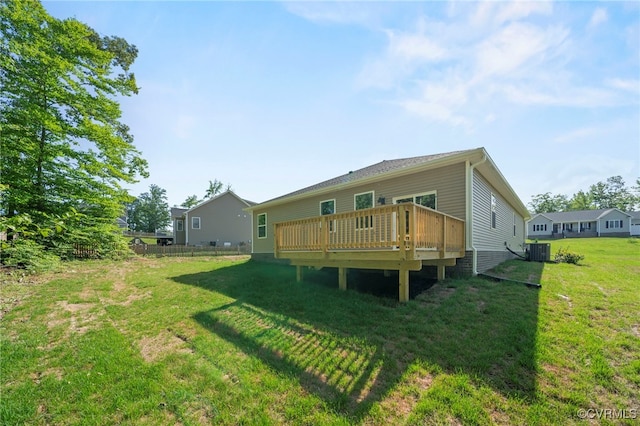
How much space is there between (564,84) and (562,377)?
8347 millimetres

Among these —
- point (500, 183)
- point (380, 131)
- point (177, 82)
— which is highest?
point (177, 82)

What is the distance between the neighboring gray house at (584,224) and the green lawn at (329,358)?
36.7m

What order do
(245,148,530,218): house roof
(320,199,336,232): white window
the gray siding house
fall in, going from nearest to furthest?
1. the gray siding house
2. (245,148,530,218): house roof
3. (320,199,336,232): white window

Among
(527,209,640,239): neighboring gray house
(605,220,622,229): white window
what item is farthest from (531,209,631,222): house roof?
(605,220,622,229): white window

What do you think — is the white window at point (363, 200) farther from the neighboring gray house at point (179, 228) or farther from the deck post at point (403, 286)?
the neighboring gray house at point (179, 228)

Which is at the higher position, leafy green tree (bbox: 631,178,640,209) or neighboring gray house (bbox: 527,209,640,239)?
leafy green tree (bbox: 631,178,640,209)

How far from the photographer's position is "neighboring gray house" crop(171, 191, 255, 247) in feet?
84.0

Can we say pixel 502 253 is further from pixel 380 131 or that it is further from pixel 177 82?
pixel 177 82

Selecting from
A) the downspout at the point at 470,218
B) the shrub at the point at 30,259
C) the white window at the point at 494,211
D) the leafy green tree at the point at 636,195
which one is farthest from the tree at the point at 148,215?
the leafy green tree at the point at 636,195

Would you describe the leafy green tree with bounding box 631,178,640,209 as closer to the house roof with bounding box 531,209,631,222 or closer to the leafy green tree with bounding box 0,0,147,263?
the house roof with bounding box 531,209,631,222

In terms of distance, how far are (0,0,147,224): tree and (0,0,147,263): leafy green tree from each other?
25 mm

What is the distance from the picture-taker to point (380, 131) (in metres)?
10.9

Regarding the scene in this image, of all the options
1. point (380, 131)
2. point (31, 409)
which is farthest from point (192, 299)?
point (380, 131)

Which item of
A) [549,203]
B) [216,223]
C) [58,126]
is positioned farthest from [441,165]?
[549,203]
